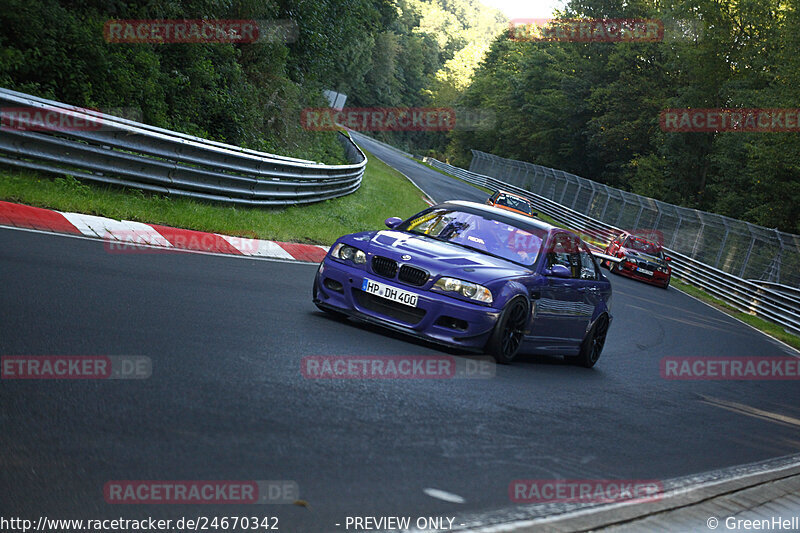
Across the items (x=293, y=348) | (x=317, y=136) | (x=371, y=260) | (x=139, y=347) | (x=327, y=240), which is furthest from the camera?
(x=317, y=136)

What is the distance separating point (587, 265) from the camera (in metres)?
10.1

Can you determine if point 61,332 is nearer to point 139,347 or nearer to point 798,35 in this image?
point 139,347

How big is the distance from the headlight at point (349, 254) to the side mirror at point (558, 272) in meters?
1.87

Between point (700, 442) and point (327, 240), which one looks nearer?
point (700, 442)

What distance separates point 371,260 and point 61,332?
10.2 ft

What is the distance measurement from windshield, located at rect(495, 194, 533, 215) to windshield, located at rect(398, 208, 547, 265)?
24.6 m

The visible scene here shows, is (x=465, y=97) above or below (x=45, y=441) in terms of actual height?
above

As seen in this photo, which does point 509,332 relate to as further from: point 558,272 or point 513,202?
point 513,202

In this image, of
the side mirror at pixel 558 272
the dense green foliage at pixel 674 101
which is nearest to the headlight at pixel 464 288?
the side mirror at pixel 558 272

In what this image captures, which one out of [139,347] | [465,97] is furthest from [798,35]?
[465,97]

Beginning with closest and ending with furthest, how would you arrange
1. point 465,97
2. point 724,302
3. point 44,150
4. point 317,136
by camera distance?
1. point 44,150
2. point 724,302
3. point 317,136
4. point 465,97

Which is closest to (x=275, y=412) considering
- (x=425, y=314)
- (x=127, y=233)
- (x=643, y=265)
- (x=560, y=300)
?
(x=425, y=314)

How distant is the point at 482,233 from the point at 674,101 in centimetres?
5235

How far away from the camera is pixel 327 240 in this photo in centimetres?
1611
